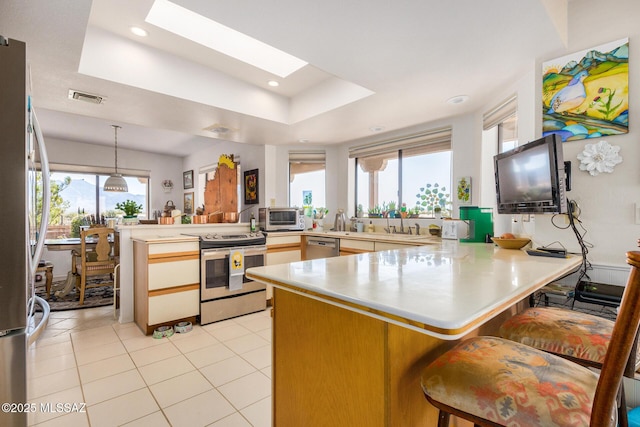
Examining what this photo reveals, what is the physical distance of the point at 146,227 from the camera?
10.7 ft

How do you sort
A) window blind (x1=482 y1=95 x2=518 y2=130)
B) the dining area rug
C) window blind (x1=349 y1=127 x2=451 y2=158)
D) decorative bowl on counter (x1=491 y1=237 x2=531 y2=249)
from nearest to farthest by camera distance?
decorative bowl on counter (x1=491 y1=237 x2=531 y2=249) < window blind (x1=482 y1=95 x2=518 y2=130) < window blind (x1=349 y1=127 x2=451 y2=158) < the dining area rug

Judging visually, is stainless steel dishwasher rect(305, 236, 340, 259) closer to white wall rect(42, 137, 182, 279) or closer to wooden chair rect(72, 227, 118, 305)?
wooden chair rect(72, 227, 118, 305)

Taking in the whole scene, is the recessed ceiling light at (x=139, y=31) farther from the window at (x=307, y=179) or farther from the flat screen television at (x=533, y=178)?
the flat screen television at (x=533, y=178)

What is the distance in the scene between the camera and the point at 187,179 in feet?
23.0

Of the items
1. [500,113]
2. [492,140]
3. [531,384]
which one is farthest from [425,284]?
[492,140]

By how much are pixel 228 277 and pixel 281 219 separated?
1.14 m

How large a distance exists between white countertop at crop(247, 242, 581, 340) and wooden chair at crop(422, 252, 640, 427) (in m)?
0.19

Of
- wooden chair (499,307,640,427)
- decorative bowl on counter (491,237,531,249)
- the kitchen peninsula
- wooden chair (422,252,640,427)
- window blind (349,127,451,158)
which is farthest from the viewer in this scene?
window blind (349,127,451,158)

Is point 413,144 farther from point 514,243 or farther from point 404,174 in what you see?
point 514,243

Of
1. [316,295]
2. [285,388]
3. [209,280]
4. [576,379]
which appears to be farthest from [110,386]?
[576,379]

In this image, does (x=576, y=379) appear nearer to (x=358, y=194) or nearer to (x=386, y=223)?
(x=386, y=223)

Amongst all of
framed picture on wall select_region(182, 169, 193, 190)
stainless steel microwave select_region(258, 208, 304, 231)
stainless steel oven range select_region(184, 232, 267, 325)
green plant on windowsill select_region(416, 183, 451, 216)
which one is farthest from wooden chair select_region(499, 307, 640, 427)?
framed picture on wall select_region(182, 169, 193, 190)

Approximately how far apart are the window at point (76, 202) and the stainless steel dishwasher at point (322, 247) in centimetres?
472

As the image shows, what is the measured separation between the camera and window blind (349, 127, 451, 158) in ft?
11.5
